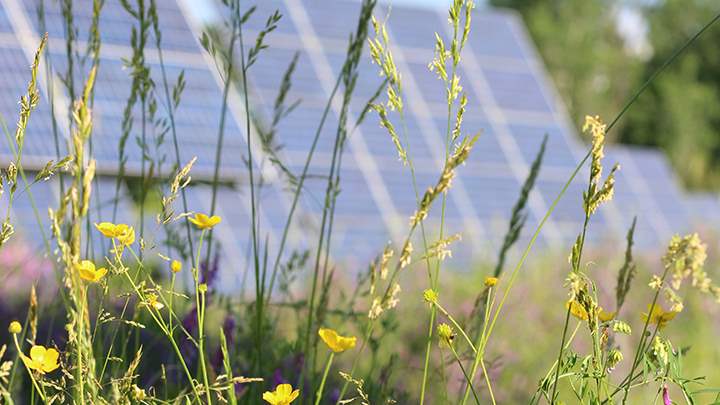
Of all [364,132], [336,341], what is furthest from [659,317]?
[364,132]

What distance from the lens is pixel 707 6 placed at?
4225cm

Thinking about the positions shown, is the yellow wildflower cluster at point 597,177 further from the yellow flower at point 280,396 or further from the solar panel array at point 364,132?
the solar panel array at point 364,132

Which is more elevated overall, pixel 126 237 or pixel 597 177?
pixel 597 177

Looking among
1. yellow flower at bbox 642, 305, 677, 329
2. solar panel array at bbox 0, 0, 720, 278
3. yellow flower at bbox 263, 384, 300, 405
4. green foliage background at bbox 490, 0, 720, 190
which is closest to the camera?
yellow flower at bbox 263, 384, 300, 405

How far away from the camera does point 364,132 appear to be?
430 inches

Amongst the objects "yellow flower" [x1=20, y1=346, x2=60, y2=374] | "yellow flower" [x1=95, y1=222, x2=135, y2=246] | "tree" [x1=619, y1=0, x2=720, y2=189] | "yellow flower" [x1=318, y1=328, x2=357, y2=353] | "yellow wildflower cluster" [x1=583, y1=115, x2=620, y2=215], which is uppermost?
"yellow wildflower cluster" [x1=583, y1=115, x2=620, y2=215]

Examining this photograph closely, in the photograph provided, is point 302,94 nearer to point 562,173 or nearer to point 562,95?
point 562,173

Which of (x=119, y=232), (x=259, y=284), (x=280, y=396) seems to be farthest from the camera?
(x=259, y=284)

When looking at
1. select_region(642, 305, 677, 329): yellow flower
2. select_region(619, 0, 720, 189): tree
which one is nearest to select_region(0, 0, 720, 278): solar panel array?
select_region(642, 305, 677, 329): yellow flower

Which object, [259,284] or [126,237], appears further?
[259,284]

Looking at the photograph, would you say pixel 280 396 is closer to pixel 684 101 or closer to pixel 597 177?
pixel 597 177

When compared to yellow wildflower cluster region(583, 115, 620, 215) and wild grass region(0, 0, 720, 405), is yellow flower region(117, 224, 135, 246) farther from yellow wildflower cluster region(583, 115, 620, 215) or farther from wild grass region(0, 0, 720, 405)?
yellow wildflower cluster region(583, 115, 620, 215)

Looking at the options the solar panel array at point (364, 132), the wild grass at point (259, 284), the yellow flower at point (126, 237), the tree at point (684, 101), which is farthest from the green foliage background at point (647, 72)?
the yellow flower at point (126, 237)

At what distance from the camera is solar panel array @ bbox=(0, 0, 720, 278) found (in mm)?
8242
